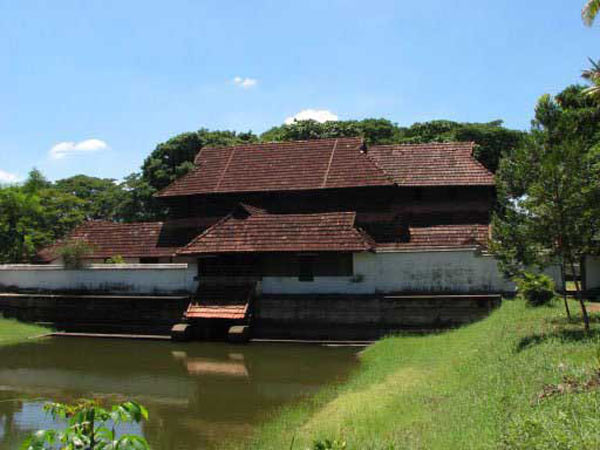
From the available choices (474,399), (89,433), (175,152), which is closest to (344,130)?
(175,152)

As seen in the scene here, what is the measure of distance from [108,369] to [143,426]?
17.4 ft

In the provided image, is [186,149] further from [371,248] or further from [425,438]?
[425,438]

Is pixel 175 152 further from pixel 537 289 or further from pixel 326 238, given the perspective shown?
pixel 537 289

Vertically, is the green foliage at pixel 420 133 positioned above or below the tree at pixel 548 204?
above

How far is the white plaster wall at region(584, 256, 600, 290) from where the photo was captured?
1809 cm

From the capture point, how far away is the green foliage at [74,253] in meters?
21.0

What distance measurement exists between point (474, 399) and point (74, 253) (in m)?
17.3

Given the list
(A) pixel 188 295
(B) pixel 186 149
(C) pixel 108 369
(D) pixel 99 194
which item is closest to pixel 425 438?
(C) pixel 108 369

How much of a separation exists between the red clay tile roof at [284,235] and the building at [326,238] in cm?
4

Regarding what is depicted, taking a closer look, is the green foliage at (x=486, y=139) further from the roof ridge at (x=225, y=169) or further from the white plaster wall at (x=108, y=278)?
the white plaster wall at (x=108, y=278)

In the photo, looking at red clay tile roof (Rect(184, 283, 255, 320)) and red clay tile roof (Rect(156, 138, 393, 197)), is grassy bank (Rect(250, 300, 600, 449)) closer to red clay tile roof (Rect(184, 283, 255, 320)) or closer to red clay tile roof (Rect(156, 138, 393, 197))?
red clay tile roof (Rect(184, 283, 255, 320))

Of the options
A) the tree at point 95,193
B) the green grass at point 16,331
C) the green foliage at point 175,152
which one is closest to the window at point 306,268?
the green grass at point 16,331

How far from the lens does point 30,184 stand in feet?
97.2

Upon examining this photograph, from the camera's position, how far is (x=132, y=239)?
25156 mm
